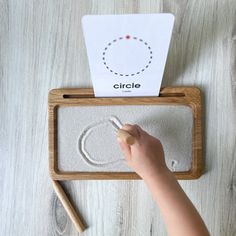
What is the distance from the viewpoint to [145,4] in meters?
0.63

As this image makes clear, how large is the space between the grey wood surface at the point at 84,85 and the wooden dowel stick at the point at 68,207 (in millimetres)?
10

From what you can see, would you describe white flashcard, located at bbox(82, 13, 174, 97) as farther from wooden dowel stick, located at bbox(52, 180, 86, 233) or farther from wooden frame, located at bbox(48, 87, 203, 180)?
wooden dowel stick, located at bbox(52, 180, 86, 233)

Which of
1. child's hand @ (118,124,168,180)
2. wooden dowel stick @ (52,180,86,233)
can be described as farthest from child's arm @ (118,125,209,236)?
wooden dowel stick @ (52,180,86,233)

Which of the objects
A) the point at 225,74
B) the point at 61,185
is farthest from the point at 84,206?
the point at 225,74

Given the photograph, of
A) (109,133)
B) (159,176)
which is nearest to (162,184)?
(159,176)

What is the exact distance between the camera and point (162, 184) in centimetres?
55

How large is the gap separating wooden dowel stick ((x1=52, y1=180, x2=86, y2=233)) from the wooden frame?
0.02 metres

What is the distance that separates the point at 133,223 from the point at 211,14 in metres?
0.35

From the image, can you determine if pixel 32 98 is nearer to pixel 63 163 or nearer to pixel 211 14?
pixel 63 163

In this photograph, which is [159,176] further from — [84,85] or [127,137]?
[84,85]

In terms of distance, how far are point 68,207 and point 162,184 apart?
0.56 feet

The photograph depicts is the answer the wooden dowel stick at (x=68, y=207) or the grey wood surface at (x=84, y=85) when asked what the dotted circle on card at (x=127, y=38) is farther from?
the wooden dowel stick at (x=68, y=207)

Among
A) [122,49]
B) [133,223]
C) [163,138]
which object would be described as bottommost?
[133,223]

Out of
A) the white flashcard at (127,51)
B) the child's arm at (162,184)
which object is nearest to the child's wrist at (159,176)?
the child's arm at (162,184)
